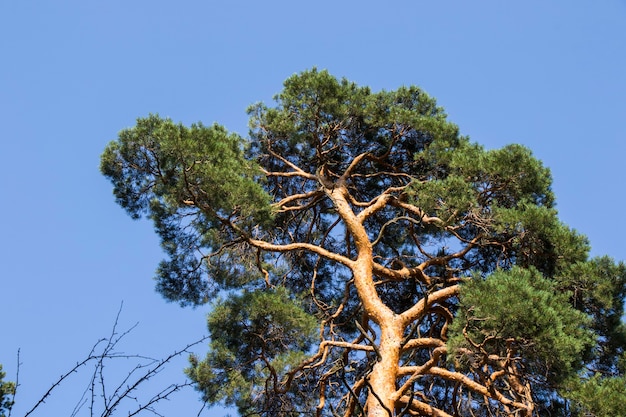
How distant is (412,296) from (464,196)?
9.07 feet

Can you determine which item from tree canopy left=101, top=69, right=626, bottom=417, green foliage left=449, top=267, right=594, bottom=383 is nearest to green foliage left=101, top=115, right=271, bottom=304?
tree canopy left=101, top=69, right=626, bottom=417

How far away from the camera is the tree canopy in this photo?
7.69m

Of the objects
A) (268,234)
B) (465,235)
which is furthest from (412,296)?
(268,234)

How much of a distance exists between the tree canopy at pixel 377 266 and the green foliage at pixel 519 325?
2cm

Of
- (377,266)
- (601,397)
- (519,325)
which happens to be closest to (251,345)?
(377,266)

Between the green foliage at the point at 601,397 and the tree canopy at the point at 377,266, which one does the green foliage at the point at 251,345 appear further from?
the green foliage at the point at 601,397

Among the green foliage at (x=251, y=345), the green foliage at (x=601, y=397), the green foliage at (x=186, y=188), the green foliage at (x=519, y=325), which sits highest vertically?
the green foliage at (x=186, y=188)

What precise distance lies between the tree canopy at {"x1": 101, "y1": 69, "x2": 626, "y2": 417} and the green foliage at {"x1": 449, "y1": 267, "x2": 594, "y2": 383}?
0.02 m

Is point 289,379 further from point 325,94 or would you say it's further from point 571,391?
point 325,94

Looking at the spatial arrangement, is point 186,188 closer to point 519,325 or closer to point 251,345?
point 251,345

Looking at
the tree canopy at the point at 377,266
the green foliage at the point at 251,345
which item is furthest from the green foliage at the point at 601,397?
Result: the green foliage at the point at 251,345

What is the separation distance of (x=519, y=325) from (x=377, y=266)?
9.75 ft

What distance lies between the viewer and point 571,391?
759cm

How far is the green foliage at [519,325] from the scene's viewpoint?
7289 millimetres
